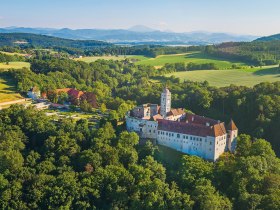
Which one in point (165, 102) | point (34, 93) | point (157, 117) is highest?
point (165, 102)

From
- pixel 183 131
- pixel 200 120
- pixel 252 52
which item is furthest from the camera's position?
pixel 252 52

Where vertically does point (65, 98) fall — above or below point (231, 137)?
above

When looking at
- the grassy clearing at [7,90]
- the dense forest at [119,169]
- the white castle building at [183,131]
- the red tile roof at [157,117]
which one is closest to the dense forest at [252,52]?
the dense forest at [119,169]

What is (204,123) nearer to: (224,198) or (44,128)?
(224,198)

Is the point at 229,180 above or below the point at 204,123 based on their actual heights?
below

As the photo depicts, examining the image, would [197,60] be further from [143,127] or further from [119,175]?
[119,175]

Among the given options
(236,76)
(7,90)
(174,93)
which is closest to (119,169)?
(174,93)

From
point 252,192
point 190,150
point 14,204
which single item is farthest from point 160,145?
point 14,204

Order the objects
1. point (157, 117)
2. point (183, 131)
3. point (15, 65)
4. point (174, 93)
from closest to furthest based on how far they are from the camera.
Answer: point (183, 131) → point (157, 117) → point (174, 93) → point (15, 65)
